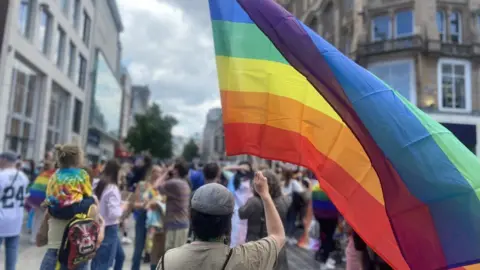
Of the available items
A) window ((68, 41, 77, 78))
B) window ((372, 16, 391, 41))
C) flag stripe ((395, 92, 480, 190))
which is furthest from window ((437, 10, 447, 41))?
window ((68, 41, 77, 78))

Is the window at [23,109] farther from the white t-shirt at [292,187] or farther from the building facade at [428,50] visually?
the building facade at [428,50]

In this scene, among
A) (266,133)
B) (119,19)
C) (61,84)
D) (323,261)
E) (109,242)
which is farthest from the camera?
(119,19)

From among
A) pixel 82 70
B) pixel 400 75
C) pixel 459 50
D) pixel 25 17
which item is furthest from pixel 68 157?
pixel 82 70

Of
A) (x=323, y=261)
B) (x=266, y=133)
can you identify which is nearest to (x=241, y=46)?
(x=266, y=133)

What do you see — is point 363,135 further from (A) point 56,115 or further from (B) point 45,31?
(A) point 56,115

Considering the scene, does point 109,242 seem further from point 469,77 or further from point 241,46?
point 469,77

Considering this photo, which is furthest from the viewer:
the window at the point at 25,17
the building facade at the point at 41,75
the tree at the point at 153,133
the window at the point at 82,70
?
the tree at the point at 153,133

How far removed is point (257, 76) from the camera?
3494 millimetres

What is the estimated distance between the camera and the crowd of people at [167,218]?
1.93 metres

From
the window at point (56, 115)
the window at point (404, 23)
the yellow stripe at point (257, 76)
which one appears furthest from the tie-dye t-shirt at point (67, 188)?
the window at point (56, 115)

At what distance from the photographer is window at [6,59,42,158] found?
772 inches

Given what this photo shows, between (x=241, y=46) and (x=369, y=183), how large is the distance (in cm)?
164

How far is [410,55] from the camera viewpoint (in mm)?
22312

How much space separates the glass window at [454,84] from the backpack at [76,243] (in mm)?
22301
